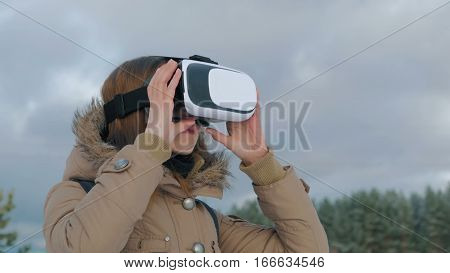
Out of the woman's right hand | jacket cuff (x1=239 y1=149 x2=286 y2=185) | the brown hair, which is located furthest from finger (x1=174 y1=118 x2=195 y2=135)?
jacket cuff (x1=239 y1=149 x2=286 y2=185)

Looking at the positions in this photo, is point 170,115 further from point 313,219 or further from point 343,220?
point 343,220

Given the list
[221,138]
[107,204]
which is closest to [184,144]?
[221,138]

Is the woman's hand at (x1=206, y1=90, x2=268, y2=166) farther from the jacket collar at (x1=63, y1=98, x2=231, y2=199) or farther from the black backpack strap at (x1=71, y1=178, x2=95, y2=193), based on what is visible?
the black backpack strap at (x1=71, y1=178, x2=95, y2=193)

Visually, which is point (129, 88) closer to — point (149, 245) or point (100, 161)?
Result: point (100, 161)

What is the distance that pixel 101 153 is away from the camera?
4.32ft

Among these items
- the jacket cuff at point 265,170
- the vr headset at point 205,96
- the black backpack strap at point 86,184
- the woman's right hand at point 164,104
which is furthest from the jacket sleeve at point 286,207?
the black backpack strap at point 86,184

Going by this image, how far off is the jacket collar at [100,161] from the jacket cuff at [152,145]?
12 centimetres

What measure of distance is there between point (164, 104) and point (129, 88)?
17cm

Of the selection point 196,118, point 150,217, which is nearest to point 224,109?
point 196,118

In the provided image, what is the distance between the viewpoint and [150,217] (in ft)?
4.26

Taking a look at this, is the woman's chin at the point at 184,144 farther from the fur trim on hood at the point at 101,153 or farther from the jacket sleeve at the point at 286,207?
the jacket sleeve at the point at 286,207

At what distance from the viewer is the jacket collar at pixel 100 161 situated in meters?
1.32

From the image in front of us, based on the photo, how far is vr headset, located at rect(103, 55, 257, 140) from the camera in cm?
127

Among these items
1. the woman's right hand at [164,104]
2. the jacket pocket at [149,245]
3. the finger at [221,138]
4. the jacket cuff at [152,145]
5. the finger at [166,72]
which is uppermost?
the finger at [166,72]
